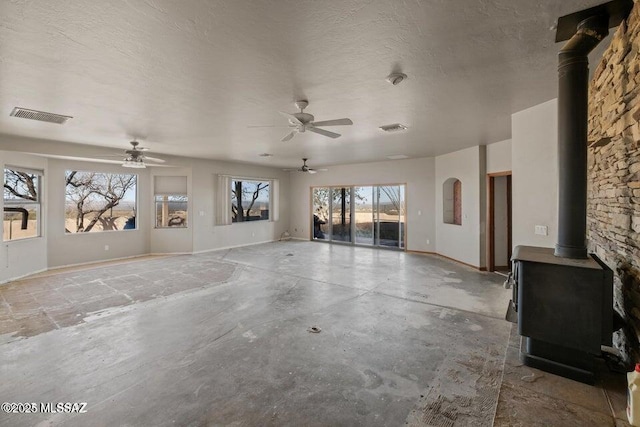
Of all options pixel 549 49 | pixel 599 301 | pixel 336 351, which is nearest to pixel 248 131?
pixel 336 351

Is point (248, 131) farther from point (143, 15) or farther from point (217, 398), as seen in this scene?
point (217, 398)

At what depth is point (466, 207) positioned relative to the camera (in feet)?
21.7

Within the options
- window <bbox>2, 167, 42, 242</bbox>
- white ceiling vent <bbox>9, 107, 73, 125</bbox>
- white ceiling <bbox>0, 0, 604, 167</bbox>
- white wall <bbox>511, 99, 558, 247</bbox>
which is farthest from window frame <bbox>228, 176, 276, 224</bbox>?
white wall <bbox>511, 99, 558, 247</bbox>

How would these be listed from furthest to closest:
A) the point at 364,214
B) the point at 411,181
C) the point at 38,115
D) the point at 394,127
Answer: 1. the point at 364,214
2. the point at 411,181
3. the point at 394,127
4. the point at 38,115

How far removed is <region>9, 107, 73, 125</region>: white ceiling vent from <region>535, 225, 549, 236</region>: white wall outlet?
6.68 meters

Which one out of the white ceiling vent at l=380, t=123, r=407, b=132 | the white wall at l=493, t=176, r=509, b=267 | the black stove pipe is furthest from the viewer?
the white wall at l=493, t=176, r=509, b=267

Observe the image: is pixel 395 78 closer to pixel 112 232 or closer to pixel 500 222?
pixel 500 222

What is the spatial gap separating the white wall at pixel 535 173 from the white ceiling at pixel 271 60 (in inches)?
10.5

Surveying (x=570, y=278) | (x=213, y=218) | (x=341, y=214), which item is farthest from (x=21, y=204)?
(x=570, y=278)

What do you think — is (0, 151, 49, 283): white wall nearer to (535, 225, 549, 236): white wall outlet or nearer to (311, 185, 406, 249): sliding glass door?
(311, 185, 406, 249): sliding glass door

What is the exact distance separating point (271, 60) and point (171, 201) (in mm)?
6933

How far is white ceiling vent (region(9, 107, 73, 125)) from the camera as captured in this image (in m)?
3.71

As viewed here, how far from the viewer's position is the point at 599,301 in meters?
2.21

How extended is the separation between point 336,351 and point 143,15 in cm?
324
